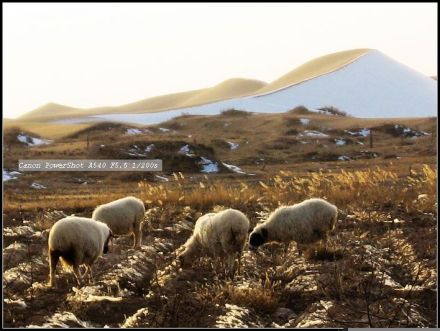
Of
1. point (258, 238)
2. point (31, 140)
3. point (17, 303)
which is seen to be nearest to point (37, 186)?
point (31, 140)

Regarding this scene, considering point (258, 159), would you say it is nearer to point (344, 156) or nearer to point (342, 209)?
point (344, 156)

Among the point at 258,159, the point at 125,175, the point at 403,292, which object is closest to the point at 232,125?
the point at 258,159

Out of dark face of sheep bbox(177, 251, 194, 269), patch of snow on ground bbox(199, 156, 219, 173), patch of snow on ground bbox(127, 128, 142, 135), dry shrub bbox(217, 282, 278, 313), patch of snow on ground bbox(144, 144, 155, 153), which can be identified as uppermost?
patch of snow on ground bbox(127, 128, 142, 135)

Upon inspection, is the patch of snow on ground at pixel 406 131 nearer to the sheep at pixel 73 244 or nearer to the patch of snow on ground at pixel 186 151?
the patch of snow on ground at pixel 186 151

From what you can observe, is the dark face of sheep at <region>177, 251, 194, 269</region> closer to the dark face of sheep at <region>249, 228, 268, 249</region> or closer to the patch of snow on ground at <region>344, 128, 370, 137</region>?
the dark face of sheep at <region>249, 228, 268, 249</region>

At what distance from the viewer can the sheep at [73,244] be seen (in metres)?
8.93

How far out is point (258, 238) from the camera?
1109cm

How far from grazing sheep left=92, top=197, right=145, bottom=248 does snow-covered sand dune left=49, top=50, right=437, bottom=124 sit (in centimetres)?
734

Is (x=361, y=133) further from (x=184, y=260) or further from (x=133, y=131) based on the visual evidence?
(x=133, y=131)

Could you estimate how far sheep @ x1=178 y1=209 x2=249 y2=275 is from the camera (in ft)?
32.8

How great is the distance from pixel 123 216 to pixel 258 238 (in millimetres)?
2921

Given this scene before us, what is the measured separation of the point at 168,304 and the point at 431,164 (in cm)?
1483

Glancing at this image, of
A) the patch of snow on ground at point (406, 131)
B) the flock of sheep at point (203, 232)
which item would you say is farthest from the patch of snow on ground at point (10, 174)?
the patch of snow on ground at point (406, 131)

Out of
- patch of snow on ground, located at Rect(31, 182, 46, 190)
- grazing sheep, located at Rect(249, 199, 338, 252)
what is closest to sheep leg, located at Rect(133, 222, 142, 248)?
grazing sheep, located at Rect(249, 199, 338, 252)
